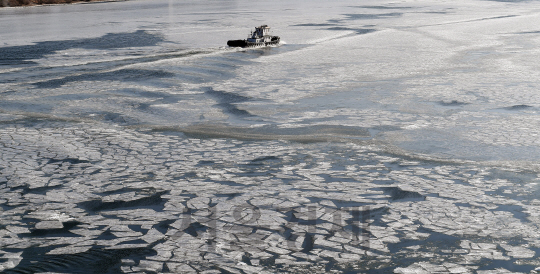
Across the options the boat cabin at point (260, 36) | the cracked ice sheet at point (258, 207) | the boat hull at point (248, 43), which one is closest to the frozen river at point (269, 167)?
the cracked ice sheet at point (258, 207)

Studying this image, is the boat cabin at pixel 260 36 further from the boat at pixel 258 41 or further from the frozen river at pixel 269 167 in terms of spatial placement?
the frozen river at pixel 269 167

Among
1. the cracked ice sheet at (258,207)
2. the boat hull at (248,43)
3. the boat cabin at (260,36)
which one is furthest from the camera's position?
the boat cabin at (260,36)

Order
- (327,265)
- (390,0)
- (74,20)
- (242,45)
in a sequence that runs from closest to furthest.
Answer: (327,265) → (242,45) → (74,20) → (390,0)

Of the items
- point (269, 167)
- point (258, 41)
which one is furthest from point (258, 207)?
point (258, 41)

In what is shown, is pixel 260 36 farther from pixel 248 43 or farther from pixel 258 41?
pixel 248 43

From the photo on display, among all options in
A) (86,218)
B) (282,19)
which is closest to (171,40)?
(282,19)

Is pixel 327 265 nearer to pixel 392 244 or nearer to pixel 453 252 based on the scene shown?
pixel 392 244

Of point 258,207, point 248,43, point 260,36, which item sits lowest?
point 258,207
